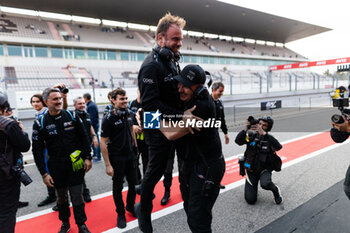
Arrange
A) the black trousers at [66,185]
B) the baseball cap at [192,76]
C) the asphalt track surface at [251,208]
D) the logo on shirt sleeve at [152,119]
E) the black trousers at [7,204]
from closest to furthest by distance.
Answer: the baseball cap at [192,76] < the logo on shirt sleeve at [152,119] < the black trousers at [7,204] < the black trousers at [66,185] < the asphalt track surface at [251,208]

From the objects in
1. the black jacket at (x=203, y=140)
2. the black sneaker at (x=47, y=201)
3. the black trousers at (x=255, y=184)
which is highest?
the black jacket at (x=203, y=140)

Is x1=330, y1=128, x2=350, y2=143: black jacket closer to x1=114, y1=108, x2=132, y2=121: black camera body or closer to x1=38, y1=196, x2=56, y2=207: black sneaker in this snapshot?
x1=114, y1=108, x2=132, y2=121: black camera body

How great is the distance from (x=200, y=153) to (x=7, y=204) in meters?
2.03

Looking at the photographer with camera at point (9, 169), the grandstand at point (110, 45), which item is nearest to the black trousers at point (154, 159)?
the photographer with camera at point (9, 169)

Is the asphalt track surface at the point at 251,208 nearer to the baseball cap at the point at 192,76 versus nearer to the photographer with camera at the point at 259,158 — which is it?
the photographer with camera at the point at 259,158

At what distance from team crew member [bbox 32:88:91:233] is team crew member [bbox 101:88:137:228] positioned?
15.7 inches

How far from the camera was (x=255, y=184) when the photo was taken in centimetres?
341

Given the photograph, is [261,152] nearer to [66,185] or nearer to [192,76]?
[192,76]

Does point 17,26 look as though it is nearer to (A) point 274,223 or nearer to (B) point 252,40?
(A) point 274,223

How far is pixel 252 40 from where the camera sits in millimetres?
48406

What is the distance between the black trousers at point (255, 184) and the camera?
328 centimetres

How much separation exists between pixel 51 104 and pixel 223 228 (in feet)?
9.27

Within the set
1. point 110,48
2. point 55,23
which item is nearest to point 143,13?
point 110,48

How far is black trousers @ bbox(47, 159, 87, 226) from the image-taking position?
2.70 metres
